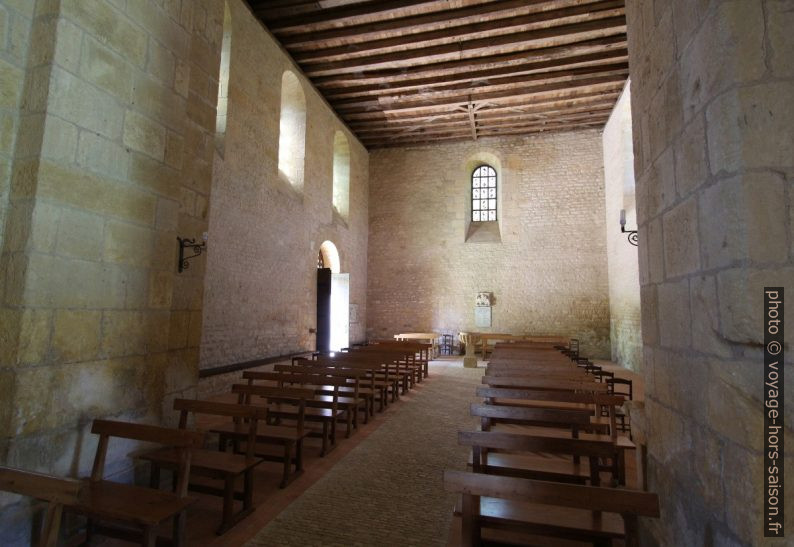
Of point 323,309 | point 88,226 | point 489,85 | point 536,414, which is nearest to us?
point 88,226

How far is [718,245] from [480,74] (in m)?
9.00

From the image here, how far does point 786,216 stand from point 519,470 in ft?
5.88

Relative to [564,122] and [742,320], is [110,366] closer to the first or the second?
[742,320]

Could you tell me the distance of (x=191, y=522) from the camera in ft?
8.20

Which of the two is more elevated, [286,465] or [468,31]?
[468,31]

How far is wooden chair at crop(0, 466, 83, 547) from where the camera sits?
1.55 metres

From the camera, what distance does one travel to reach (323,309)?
32.3 feet

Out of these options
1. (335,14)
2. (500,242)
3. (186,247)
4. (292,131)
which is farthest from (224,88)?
(500,242)

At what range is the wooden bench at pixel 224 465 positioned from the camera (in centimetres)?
242

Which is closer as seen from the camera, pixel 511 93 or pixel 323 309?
pixel 323 309

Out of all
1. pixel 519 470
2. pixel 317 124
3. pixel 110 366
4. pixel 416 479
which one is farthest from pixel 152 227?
pixel 317 124

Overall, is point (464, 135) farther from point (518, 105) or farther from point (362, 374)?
point (362, 374)

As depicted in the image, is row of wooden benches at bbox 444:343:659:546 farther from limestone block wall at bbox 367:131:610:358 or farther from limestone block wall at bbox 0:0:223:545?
limestone block wall at bbox 367:131:610:358

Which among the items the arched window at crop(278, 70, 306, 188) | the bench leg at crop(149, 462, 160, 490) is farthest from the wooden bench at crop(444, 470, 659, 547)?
the arched window at crop(278, 70, 306, 188)
